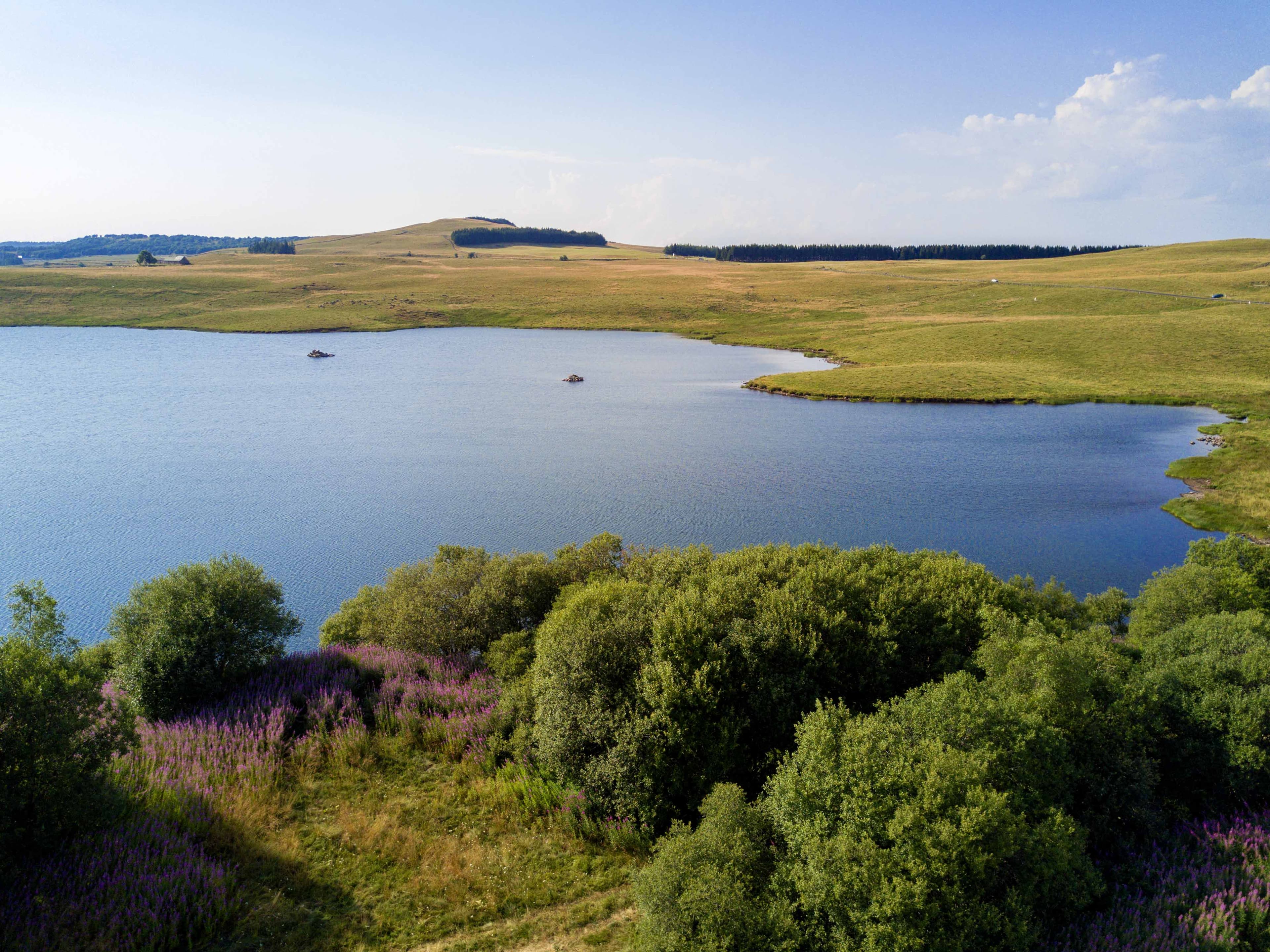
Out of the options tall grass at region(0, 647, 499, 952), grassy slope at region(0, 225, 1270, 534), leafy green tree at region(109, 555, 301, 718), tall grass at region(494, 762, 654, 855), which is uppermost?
grassy slope at region(0, 225, 1270, 534)

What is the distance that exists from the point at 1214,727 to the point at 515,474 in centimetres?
4851

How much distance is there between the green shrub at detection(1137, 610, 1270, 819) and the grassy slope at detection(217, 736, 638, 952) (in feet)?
41.4

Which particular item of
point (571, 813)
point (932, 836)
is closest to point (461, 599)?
point (571, 813)

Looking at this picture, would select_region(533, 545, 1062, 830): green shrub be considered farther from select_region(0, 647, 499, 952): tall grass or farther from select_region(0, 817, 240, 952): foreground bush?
select_region(0, 817, 240, 952): foreground bush

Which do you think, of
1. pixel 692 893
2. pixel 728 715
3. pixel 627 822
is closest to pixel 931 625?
pixel 728 715

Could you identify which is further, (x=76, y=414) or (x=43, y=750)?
(x=76, y=414)

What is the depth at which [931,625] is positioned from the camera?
21.8m

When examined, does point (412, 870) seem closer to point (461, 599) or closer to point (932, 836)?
point (932, 836)

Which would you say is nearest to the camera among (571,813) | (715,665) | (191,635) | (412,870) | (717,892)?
(717,892)

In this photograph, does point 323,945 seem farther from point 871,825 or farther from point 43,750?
point 871,825

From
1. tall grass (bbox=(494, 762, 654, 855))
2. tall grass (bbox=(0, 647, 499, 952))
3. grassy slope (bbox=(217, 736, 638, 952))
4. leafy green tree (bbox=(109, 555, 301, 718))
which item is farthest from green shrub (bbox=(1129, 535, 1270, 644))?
leafy green tree (bbox=(109, 555, 301, 718))

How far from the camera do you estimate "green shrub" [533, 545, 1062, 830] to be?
17531 millimetres

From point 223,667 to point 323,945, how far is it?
11822 mm

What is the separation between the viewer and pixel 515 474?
191ft
